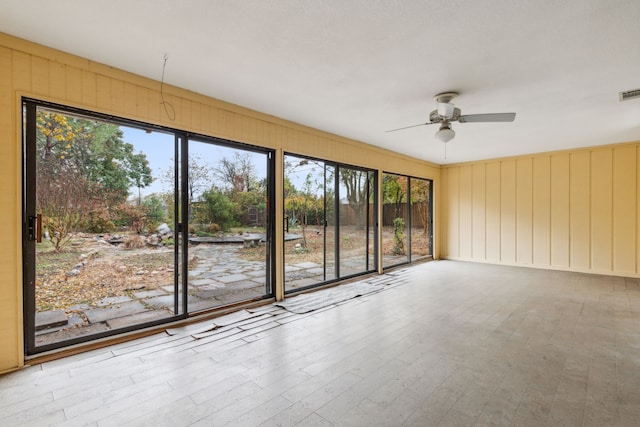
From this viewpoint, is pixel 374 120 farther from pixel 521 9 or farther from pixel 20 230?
pixel 20 230

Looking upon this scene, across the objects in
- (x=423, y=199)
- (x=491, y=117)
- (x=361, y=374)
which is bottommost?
(x=361, y=374)

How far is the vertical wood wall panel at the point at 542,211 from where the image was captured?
22.0ft

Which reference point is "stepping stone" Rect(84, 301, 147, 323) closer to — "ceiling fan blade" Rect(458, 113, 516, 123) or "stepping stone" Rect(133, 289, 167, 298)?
"stepping stone" Rect(133, 289, 167, 298)

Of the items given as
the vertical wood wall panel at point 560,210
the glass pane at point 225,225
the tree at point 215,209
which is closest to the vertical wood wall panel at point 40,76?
the glass pane at point 225,225

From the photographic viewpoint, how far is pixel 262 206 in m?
4.36

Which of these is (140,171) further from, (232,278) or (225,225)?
(232,278)

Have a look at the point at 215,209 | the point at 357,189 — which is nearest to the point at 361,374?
the point at 215,209

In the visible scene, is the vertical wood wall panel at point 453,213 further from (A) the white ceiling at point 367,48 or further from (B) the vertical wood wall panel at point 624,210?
(A) the white ceiling at point 367,48

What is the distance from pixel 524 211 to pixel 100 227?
7929 millimetres

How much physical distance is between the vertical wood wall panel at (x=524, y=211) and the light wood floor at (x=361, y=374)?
315 centimetres

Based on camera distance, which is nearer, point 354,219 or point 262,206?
point 262,206

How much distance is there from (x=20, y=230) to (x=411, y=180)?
705 cm

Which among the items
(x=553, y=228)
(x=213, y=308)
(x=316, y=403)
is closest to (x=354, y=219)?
(x=213, y=308)

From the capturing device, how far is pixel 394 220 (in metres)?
7.05
